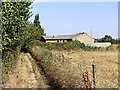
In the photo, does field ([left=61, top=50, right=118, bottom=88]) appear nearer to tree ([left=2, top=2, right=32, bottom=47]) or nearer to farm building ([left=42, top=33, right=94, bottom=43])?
tree ([left=2, top=2, right=32, bottom=47])

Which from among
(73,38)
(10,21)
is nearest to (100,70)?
(10,21)

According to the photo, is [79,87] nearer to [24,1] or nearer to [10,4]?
[10,4]

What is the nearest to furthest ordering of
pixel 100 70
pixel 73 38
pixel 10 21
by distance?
pixel 100 70, pixel 10 21, pixel 73 38

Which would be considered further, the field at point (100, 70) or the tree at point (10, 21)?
the tree at point (10, 21)

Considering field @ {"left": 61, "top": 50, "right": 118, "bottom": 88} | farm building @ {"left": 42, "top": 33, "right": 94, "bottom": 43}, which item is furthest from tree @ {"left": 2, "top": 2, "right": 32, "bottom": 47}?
farm building @ {"left": 42, "top": 33, "right": 94, "bottom": 43}

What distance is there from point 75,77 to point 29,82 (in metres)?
4.05

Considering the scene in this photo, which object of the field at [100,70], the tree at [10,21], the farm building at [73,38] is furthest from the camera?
the farm building at [73,38]

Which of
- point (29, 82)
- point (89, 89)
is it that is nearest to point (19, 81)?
point (29, 82)

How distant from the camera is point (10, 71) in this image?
10273mm

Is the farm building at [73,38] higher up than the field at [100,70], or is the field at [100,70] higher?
the field at [100,70]

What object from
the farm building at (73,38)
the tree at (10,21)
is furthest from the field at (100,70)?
the farm building at (73,38)

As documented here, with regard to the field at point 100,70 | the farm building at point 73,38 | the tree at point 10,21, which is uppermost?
the tree at point 10,21

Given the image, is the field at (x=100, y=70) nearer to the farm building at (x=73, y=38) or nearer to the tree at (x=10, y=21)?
the tree at (x=10, y=21)

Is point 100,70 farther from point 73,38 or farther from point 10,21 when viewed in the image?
point 73,38
